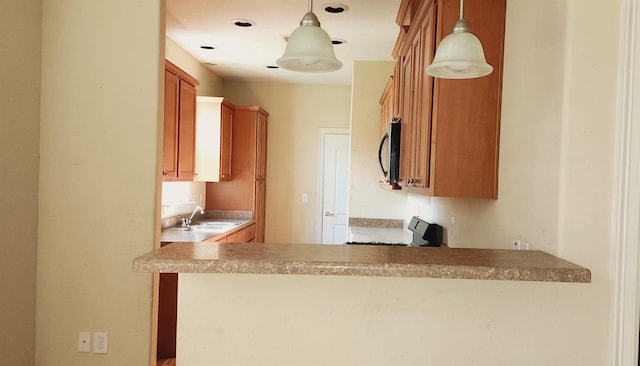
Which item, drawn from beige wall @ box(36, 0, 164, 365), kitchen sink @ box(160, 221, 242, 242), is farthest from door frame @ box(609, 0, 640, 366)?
kitchen sink @ box(160, 221, 242, 242)

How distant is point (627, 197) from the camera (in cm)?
123

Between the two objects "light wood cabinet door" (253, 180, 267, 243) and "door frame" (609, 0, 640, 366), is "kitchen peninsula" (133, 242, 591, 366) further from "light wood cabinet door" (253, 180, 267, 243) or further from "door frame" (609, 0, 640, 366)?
"light wood cabinet door" (253, 180, 267, 243)

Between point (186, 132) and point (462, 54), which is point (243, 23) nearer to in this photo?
point (186, 132)

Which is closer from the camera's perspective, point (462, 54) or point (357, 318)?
point (462, 54)

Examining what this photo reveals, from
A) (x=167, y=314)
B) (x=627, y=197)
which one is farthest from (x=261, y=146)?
(x=627, y=197)

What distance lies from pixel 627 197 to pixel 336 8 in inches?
95.7

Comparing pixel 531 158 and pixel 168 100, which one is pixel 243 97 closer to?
pixel 168 100

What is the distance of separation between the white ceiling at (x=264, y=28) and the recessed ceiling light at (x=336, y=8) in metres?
0.03

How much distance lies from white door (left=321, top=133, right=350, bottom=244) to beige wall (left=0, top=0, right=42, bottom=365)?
4.29m

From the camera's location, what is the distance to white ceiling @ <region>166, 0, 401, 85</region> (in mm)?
3078

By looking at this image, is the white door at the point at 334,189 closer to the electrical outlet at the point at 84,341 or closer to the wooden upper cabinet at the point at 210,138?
the wooden upper cabinet at the point at 210,138

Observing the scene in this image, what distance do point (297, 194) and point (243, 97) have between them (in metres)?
1.59

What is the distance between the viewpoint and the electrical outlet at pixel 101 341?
5.99 feet

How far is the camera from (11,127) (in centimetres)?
169
